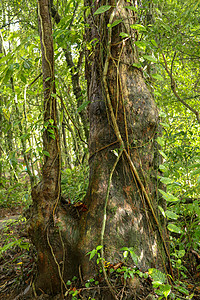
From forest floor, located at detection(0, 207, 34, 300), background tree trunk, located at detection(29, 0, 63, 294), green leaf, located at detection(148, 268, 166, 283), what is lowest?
forest floor, located at detection(0, 207, 34, 300)

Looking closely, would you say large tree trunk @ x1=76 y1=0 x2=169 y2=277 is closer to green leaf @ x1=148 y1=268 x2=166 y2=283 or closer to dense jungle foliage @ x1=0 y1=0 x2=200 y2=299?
dense jungle foliage @ x1=0 y1=0 x2=200 y2=299

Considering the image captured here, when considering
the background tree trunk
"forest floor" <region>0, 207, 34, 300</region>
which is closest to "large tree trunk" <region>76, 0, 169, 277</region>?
the background tree trunk

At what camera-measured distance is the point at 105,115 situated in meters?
2.04

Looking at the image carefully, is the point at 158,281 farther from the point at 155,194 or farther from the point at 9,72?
the point at 9,72

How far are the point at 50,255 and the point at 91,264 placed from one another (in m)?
0.38

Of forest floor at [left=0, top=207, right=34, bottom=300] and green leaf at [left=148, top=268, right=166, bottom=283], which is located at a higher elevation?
green leaf at [left=148, top=268, right=166, bottom=283]

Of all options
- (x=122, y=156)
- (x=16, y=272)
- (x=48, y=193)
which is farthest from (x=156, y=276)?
(x=16, y=272)

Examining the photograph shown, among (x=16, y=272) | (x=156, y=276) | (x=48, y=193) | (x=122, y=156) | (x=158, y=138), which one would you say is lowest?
(x=16, y=272)

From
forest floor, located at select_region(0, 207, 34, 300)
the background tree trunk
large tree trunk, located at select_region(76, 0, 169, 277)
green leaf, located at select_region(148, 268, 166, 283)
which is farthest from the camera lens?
forest floor, located at select_region(0, 207, 34, 300)

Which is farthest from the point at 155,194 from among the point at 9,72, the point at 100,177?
the point at 9,72

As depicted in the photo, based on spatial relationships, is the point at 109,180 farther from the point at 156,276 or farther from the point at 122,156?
the point at 156,276

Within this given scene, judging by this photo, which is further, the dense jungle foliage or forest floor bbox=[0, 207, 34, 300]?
forest floor bbox=[0, 207, 34, 300]

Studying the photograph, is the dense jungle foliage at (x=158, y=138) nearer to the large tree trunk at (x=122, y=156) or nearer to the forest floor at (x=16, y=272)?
the forest floor at (x=16, y=272)

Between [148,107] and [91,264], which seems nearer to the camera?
[91,264]
